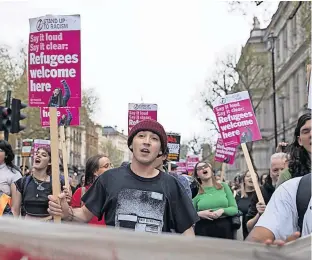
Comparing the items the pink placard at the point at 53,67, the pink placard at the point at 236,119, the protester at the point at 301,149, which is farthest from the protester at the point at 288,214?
the pink placard at the point at 236,119

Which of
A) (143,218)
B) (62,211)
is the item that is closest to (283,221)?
(143,218)

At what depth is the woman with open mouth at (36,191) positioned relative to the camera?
5875mm

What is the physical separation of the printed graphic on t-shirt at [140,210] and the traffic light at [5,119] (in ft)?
34.1

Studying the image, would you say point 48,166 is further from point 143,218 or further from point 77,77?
point 143,218

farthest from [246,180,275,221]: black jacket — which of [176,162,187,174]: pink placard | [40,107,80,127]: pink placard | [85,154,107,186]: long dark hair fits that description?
[176,162,187,174]: pink placard

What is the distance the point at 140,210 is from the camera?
3480mm

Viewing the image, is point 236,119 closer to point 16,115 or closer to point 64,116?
point 64,116

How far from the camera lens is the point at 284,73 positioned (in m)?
64.3

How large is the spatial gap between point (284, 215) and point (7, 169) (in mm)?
4524

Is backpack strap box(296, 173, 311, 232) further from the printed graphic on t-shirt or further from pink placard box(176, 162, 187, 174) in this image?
pink placard box(176, 162, 187, 174)

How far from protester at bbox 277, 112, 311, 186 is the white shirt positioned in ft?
2.45

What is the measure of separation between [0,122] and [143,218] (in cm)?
1062

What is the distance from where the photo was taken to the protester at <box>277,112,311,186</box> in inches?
133

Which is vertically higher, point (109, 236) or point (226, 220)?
point (109, 236)
